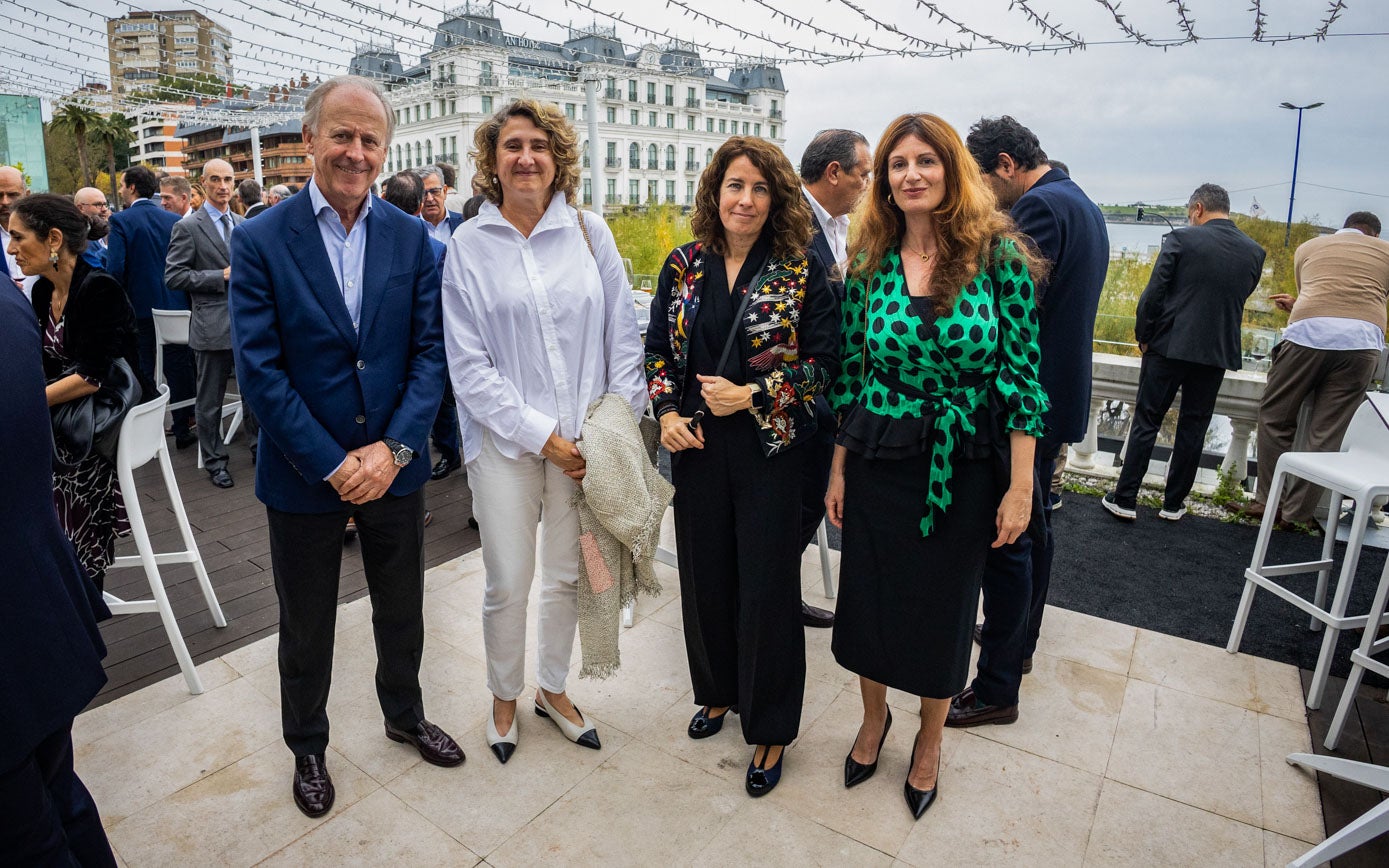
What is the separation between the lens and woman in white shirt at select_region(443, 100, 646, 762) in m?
2.07

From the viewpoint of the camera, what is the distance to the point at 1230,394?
4641mm

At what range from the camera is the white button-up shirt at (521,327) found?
2.07 m

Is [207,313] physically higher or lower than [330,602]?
higher

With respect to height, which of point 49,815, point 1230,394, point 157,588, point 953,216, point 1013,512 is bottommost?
point 157,588

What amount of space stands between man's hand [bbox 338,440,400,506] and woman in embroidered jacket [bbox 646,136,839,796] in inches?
28.3

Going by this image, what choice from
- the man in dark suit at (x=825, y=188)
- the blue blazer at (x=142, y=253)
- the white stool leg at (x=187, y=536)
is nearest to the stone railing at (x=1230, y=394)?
the man in dark suit at (x=825, y=188)

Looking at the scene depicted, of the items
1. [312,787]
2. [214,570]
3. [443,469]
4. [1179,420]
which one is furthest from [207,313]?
[1179,420]

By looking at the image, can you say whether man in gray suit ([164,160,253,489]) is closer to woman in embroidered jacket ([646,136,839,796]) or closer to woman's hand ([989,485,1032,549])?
woman in embroidered jacket ([646,136,839,796])

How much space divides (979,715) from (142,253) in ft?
18.8

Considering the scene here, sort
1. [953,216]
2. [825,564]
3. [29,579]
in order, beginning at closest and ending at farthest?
[29,579]
[953,216]
[825,564]

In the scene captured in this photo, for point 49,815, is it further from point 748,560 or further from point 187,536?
point 187,536

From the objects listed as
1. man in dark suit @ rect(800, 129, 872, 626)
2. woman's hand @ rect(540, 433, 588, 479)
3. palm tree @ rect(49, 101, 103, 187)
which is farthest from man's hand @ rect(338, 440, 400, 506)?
palm tree @ rect(49, 101, 103, 187)

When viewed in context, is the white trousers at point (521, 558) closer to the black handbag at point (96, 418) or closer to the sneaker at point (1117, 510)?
the black handbag at point (96, 418)

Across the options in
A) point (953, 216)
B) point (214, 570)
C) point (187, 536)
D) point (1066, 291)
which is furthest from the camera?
point (214, 570)
